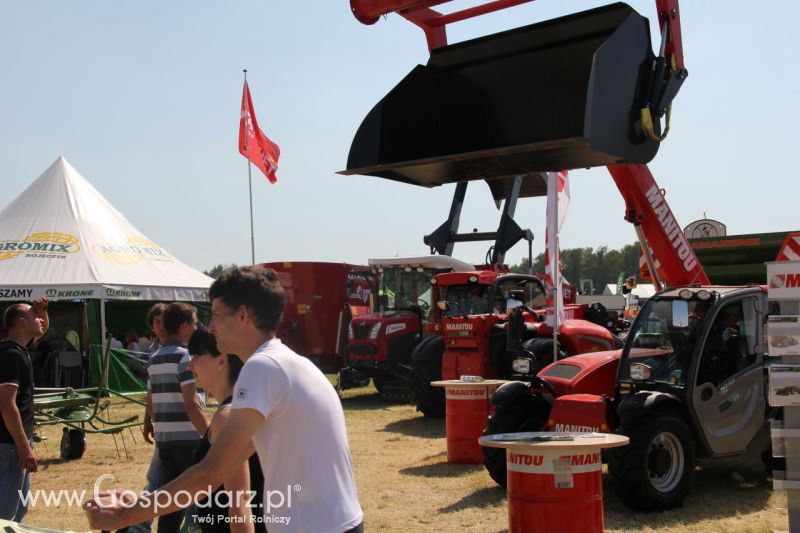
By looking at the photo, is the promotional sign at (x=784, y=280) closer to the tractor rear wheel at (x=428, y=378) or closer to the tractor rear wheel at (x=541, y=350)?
the tractor rear wheel at (x=541, y=350)

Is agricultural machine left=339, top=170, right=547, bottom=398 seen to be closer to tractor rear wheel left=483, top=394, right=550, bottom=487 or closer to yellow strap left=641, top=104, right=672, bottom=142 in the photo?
tractor rear wheel left=483, top=394, right=550, bottom=487

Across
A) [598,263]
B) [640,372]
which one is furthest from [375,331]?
[598,263]

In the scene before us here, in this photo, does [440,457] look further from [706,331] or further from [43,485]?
[43,485]

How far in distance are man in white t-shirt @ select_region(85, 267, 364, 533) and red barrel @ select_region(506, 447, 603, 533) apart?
9.31 feet

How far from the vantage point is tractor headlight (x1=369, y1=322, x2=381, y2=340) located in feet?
50.0

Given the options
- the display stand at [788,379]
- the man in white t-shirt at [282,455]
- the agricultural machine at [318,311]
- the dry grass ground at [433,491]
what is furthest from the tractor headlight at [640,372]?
the agricultural machine at [318,311]

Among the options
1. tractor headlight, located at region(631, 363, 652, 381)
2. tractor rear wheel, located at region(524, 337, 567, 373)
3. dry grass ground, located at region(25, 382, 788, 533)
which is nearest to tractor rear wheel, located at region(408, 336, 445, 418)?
dry grass ground, located at region(25, 382, 788, 533)

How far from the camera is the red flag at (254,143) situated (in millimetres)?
22547

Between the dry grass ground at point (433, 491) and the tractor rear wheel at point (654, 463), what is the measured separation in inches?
5.6

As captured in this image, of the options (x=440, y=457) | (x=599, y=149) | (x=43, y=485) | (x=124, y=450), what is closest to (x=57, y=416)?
(x=124, y=450)

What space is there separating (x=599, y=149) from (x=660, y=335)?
3.25m

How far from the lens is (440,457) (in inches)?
383

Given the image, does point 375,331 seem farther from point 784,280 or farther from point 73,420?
point 784,280

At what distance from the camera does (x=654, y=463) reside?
6.71 metres
